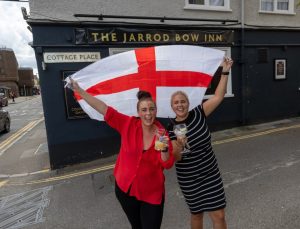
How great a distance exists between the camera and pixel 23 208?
17.9 ft

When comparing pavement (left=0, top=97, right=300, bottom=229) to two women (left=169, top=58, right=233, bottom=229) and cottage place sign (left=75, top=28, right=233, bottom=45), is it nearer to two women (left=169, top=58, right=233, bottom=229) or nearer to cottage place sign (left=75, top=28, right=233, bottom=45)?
two women (left=169, top=58, right=233, bottom=229)

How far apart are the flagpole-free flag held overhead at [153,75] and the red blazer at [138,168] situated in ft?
2.64

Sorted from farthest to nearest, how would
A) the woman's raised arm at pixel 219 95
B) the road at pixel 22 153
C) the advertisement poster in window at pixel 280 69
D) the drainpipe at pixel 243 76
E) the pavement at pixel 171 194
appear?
the advertisement poster in window at pixel 280 69 → the drainpipe at pixel 243 76 → the road at pixel 22 153 → the pavement at pixel 171 194 → the woman's raised arm at pixel 219 95

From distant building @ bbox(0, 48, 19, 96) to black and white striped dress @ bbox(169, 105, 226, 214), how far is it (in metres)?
81.7

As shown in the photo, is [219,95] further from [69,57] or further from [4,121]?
[4,121]

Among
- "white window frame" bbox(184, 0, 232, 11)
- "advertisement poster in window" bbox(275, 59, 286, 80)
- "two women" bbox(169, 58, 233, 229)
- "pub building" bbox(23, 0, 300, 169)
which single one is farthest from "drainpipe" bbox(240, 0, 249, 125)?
"two women" bbox(169, 58, 233, 229)

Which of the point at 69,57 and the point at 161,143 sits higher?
the point at 69,57

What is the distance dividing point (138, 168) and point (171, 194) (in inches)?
115

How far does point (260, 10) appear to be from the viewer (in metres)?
11.2

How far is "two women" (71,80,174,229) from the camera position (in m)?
2.75

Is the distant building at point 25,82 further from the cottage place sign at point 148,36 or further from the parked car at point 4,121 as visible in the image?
the cottage place sign at point 148,36

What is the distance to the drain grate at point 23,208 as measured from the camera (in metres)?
4.89

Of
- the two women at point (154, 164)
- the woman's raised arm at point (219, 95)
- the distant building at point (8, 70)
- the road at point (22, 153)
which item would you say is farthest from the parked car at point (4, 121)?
the distant building at point (8, 70)

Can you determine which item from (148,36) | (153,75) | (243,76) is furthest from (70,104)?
(243,76)
